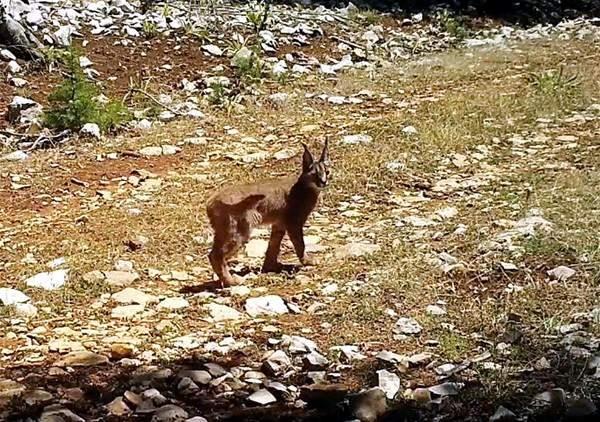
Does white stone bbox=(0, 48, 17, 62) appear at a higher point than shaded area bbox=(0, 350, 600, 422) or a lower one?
lower

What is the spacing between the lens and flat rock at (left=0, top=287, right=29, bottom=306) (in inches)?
186

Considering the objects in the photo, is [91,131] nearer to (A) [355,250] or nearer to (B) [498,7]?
(A) [355,250]

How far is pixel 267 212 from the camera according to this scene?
537 centimetres

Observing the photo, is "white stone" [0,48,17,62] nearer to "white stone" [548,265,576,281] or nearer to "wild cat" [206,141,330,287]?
"wild cat" [206,141,330,287]

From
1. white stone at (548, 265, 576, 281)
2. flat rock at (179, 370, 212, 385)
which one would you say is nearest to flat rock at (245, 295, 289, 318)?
flat rock at (179, 370, 212, 385)

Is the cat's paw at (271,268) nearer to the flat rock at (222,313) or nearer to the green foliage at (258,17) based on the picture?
the flat rock at (222,313)

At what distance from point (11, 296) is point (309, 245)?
1.75 metres

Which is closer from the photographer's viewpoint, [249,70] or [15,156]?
[15,156]

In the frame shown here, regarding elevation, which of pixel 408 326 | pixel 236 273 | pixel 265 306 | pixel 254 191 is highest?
pixel 254 191

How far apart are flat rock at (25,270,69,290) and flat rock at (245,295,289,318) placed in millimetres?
956

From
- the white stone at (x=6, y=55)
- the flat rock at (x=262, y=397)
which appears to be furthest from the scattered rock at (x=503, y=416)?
the white stone at (x=6, y=55)

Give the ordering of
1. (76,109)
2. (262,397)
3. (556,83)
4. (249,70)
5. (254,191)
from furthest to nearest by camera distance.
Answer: (249,70) → (556,83) → (76,109) → (254,191) → (262,397)

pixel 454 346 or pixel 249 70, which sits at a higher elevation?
pixel 454 346

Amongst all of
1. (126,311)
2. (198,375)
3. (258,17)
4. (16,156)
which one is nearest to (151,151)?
(16,156)
